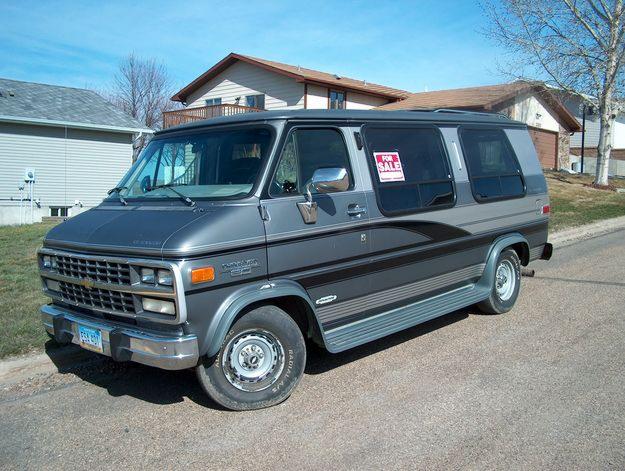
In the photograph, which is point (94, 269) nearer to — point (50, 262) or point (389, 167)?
point (50, 262)

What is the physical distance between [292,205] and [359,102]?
2516 cm

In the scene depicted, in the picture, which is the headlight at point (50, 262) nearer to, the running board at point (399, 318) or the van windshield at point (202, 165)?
the van windshield at point (202, 165)

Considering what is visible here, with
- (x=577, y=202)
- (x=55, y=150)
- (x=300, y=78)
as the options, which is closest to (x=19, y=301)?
(x=55, y=150)

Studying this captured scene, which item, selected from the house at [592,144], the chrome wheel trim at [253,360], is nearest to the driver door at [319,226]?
the chrome wheel trim at [253,360]

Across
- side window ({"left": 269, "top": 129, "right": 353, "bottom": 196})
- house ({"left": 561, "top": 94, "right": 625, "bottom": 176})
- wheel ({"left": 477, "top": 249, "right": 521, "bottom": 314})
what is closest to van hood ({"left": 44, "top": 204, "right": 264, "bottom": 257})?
side window ({"left": 269, "top": 129, "right": 353, "bottom": 196})

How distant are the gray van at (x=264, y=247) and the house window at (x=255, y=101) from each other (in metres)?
22.2

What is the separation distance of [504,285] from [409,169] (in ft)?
7.54

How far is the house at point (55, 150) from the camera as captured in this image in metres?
19.2

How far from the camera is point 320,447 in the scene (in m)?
3.73

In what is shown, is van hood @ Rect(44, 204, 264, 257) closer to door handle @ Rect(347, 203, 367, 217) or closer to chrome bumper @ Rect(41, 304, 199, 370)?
chrome bumper @ Rect(41, 304, 199, 370)

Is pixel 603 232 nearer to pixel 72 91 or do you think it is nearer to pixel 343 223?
pixel 343 223

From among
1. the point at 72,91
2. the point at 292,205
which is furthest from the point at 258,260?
the point at 72,91

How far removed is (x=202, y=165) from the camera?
4906 millimetres

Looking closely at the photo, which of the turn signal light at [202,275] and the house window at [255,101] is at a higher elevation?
the house window at [255,101]
